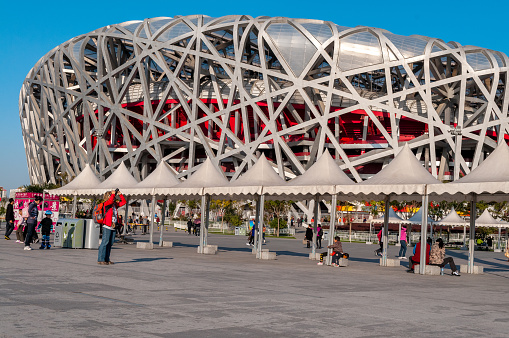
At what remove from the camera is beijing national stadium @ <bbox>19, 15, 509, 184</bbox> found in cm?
5684

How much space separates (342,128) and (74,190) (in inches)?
1685

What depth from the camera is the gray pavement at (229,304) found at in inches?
297

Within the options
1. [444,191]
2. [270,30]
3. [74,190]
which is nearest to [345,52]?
[270,30]

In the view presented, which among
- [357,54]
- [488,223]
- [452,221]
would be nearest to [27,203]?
[452,221]

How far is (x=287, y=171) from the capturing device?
64.8 meters

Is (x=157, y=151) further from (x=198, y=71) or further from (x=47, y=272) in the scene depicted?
(x=47, y=272)

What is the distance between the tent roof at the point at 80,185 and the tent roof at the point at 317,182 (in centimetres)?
1093

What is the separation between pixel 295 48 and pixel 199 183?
3504 centimetres

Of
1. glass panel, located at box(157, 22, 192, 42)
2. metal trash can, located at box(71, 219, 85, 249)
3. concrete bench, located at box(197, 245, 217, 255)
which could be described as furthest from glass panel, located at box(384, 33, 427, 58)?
metal trash can, located at box(71, 219, 85, 249)

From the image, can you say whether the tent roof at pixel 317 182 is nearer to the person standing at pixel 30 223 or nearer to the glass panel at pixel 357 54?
the person standing at pixel 30 223

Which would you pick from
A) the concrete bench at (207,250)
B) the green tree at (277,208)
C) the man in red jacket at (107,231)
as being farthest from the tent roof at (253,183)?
the green tree at (277,208)

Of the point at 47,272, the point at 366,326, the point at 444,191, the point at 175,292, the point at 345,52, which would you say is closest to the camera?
the point at 366,326

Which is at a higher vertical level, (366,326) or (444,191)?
(444,191)

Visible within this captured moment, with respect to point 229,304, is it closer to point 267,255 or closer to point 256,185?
point 267,255
